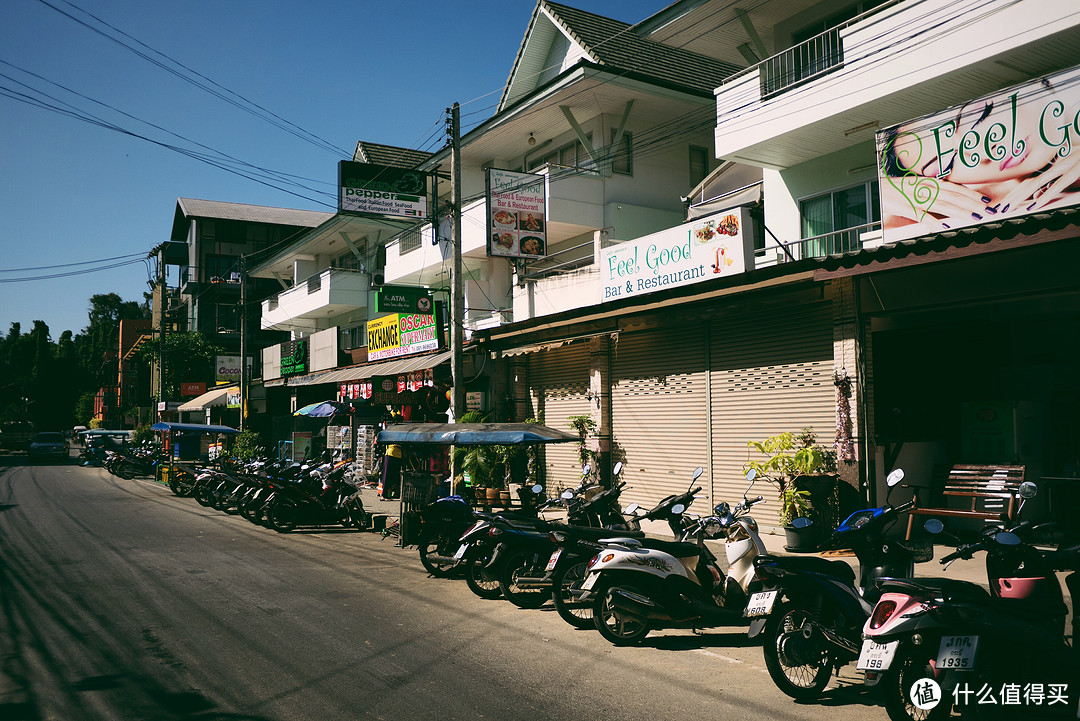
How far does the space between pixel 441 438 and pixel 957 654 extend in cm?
762

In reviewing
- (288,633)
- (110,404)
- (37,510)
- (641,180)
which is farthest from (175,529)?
(110,404)

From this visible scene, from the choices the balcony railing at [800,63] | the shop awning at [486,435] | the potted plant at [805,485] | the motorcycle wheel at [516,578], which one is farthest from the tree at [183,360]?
the motorcycle wheel at [516,578]

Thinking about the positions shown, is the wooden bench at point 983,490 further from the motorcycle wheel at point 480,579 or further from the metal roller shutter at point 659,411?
the motorcycle wheel at point 480,579

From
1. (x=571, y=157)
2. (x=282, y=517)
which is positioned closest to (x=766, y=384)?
(x=282, y=517)

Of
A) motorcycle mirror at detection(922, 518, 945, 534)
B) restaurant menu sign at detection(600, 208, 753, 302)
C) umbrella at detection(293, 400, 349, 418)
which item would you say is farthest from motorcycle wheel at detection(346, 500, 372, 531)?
motorcycle mirror at detection(922, 518, 945, 534)

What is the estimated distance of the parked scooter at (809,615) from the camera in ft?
18.3

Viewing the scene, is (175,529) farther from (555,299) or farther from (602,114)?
(602,114)

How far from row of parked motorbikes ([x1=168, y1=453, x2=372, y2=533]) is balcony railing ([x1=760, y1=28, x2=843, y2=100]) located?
11239 mm

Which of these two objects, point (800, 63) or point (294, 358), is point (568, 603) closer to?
point (800, 63)

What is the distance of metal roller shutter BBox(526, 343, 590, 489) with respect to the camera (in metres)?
18.6

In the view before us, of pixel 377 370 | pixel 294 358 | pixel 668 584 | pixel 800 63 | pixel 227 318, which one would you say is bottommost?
pixel 668 584

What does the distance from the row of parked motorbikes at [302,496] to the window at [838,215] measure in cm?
1014

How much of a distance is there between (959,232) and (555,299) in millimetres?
10693

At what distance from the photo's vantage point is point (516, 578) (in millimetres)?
8727
